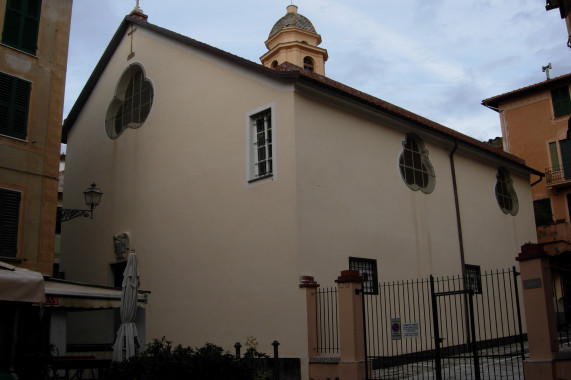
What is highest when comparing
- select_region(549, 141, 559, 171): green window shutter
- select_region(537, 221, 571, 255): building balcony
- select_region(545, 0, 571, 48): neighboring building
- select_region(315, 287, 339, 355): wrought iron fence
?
select_region(549, 141, 559, 171): green window shutter

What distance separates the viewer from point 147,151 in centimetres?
1695

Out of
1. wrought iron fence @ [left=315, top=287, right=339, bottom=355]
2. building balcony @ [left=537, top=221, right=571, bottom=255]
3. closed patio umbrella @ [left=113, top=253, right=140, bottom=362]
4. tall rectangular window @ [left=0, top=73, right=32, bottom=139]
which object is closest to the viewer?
closed patio umbrella @ [left=113, top=253, right=140, bottom=362]

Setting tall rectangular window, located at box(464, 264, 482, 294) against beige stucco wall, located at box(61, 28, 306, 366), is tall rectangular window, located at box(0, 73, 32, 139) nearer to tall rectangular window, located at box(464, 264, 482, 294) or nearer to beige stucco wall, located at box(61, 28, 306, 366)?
beige stucco wall, located at box(61, 28, 306, 366)

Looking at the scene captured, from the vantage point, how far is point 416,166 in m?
16.4

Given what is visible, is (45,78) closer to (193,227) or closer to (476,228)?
(193,227)

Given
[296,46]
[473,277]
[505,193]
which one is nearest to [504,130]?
[505,193]

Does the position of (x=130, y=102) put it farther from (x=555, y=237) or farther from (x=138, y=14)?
(x=555, y=237)

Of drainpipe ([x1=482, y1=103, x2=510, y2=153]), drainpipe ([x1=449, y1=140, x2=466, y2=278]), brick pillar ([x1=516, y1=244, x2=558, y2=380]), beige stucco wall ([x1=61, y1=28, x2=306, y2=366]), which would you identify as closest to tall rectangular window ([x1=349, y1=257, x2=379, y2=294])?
beige stucco wall ([x1=61, y1=28, x2=306, y2=366])

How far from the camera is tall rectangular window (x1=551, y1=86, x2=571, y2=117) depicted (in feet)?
90.9

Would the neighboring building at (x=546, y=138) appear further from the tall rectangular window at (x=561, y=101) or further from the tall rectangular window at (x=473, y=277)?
the tall rectangular window at (x=473, y=277)

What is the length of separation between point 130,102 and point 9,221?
696 cm

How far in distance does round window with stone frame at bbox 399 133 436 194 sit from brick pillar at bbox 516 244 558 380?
6.76 metres

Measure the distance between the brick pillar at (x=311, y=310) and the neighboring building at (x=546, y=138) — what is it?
696 inches

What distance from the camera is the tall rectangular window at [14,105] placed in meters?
12.8
